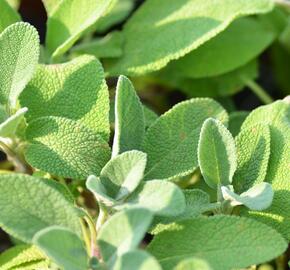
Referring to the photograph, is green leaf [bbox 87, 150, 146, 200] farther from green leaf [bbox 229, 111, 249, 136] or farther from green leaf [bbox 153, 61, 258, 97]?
green leaf [bbox 153, 61, 258, 97]

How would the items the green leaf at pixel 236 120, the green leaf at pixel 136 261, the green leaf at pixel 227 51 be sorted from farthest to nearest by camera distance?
the green leaf at pixel 227 51 → the green leaf at pixel 236 120 → the green leaf at pixel 136 261

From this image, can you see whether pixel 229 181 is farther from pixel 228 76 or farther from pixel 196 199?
pixel 228 76

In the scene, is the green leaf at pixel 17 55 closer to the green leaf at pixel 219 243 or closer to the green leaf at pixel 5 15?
the green leaf at pixel 5 15

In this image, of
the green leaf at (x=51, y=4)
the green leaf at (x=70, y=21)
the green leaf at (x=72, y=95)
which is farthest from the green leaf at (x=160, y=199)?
the green leaf at (x=51, y=4)

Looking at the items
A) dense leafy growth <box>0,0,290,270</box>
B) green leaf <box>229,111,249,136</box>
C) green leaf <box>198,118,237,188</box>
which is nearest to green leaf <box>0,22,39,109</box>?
dense leafy growth <box>0,0,290,270</box>

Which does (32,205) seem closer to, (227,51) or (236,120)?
(236,120)

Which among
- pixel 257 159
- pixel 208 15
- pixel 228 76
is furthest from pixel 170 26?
pixel 257 159

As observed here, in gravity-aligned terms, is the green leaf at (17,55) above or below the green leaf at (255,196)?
above
